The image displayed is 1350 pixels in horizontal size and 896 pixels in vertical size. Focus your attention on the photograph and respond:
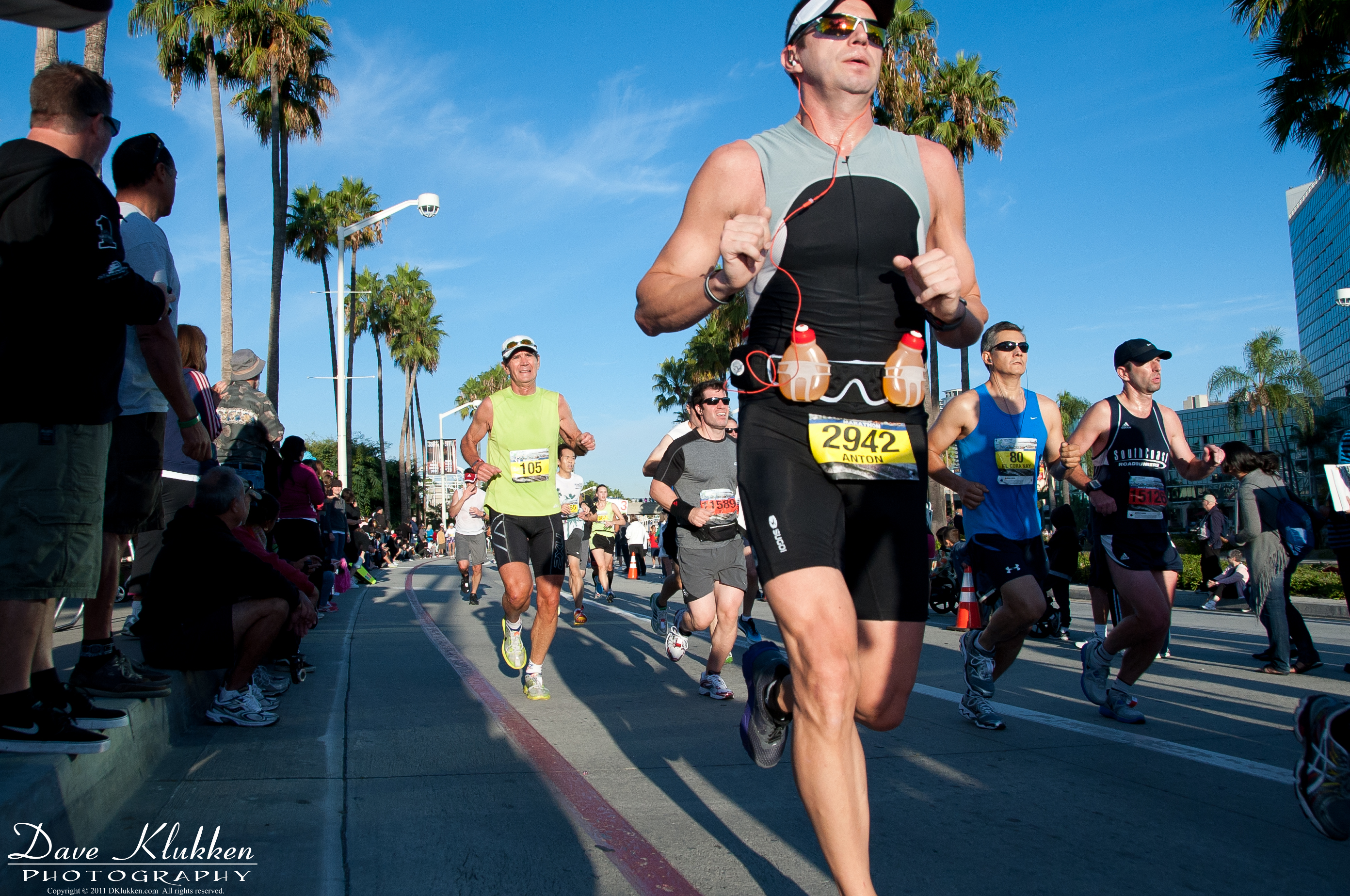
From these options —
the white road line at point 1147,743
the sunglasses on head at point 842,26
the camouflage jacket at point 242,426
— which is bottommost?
Result: the white road line at point 1147,743

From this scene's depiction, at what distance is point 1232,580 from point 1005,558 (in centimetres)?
1005

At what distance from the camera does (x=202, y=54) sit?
2292 cm

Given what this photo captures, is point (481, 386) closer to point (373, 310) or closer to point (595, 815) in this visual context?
point (373, 310)

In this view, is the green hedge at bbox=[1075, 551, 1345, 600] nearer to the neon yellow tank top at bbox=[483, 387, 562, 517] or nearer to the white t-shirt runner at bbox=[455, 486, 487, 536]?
the white t-shirt runner at bbox=[455, 486, 487, 536]

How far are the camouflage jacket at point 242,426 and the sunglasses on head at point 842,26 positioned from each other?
576 centimetres

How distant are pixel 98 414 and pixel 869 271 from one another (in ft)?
8.41

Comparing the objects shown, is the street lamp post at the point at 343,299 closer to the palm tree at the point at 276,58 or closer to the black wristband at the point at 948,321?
the palm tree at the point at 276,58

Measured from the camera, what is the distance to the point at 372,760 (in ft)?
13.4

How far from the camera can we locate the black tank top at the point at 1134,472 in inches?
214

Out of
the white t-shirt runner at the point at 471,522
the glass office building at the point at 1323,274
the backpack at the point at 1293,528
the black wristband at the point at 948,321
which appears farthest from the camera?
the glass office building at the point at 1323,274

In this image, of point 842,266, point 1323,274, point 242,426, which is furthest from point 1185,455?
point 1323,274

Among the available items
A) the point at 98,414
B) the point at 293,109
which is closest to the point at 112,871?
the point at 98,414

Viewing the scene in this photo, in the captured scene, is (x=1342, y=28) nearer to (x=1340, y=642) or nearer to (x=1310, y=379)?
(x=1340, y=642)

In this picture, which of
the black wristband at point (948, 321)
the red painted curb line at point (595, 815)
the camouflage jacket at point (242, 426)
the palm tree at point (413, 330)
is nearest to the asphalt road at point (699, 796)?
the red painted curb line at point (595, 815)
